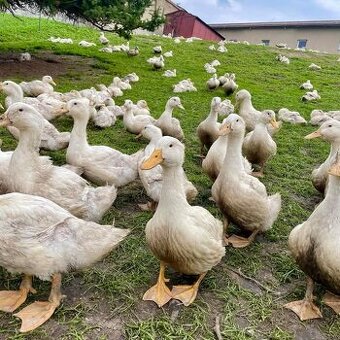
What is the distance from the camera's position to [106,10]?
10289 millimetres

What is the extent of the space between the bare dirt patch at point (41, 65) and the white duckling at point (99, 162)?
6146mm

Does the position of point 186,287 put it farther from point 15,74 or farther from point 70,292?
point 15,74

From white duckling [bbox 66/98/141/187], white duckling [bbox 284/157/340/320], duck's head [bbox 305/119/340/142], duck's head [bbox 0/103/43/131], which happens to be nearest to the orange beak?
white duckling [bbox 284/157/340/320]

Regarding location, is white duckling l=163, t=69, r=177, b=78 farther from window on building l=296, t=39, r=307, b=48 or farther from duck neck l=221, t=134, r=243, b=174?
window on building l=296, t=39, r=307, b=48

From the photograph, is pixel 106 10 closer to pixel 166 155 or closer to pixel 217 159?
pixel 217 159

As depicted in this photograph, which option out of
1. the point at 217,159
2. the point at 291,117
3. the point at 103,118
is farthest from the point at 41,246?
the point at 291,117

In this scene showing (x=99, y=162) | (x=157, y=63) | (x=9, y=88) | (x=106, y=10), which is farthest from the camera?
(x=157, y=63)

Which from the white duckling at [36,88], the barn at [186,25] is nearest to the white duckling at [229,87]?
the white duckling at [36,88]

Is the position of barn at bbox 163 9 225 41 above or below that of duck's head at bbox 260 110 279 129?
above

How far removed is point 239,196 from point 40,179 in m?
2.01

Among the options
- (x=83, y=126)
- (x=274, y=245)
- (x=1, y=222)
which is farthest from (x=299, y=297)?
(x=83, y=126)

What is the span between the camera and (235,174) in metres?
4.54

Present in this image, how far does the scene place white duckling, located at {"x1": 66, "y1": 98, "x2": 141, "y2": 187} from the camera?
16.9 ft

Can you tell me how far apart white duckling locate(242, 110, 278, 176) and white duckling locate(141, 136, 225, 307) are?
120 inches
